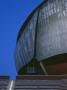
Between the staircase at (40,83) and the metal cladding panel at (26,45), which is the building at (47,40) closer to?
the metal cladding panel at (26,45)

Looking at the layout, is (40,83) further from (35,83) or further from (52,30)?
(52,30)

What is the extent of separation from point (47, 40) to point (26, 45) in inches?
82.1

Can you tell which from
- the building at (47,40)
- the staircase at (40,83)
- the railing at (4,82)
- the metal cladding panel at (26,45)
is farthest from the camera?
the metal cladding panel at (26,45)

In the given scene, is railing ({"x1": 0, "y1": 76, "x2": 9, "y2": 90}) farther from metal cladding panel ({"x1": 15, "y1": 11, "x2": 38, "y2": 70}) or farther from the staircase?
metal cladding panel ({"x1": 15, "y1": 11, "x2": 38, "y2": 70})

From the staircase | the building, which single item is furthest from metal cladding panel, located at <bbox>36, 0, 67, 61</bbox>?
the staircase

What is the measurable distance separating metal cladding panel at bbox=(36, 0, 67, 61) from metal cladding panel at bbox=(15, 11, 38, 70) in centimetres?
59

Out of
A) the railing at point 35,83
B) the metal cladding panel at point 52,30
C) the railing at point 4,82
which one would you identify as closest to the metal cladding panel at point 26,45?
the metal cladding panel at point 52,30

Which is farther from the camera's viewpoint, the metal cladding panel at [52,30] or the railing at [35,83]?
the metal cladding panel at [52,30]

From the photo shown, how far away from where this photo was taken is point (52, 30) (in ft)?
58.0

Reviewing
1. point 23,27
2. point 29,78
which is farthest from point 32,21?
point 29,78

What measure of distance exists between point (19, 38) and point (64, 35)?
4509 millimetres

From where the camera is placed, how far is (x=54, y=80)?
10703mm

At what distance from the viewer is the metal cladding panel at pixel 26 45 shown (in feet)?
61.2

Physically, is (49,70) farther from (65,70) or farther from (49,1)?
(49,1)
